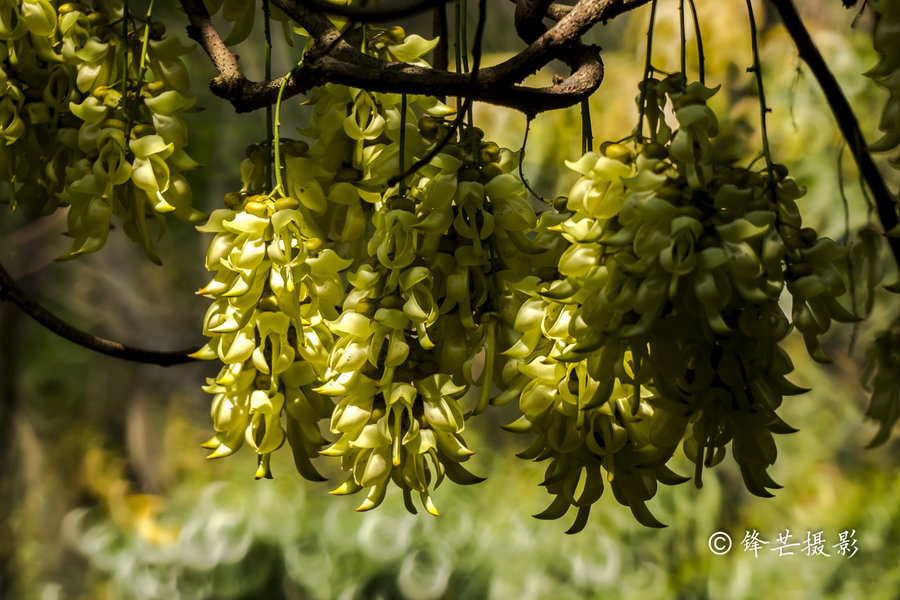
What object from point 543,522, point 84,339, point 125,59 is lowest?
point 543,522

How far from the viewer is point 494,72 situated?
396mm

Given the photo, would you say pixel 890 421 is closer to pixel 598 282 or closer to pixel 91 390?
pixel 598 282

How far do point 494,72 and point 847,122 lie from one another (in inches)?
6.8

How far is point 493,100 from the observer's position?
427mm

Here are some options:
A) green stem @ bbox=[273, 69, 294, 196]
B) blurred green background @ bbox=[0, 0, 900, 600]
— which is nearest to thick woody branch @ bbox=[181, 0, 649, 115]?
green stem @ bbox=[273, 69, 294, 196]

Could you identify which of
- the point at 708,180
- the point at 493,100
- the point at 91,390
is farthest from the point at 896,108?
the point at 91,390

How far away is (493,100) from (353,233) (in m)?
0.10

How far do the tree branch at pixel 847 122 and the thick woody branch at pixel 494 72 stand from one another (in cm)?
8

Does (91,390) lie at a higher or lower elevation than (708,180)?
lower

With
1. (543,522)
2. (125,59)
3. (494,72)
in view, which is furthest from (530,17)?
(543,522)

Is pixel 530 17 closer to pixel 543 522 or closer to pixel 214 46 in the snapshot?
pixel 214 46

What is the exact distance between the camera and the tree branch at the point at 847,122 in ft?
1.31

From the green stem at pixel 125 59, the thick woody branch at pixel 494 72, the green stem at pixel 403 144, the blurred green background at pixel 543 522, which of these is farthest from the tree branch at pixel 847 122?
the blurred green background at pixel 543 522

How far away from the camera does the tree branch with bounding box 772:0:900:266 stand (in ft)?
1.31
